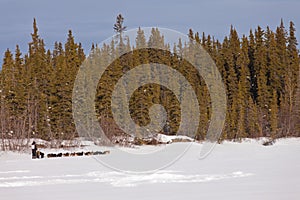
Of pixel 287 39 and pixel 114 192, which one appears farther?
pixel 287 39

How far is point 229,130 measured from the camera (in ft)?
153

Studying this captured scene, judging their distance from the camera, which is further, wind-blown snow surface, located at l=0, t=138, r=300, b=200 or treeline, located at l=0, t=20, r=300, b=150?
treeline, located at l=0, t=20, r=300, b=150

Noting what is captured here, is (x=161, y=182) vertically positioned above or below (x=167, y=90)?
below

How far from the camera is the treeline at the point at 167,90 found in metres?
38.9

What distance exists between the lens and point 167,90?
47.7 metres

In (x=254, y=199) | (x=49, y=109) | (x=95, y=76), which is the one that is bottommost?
(x=254, y=199)

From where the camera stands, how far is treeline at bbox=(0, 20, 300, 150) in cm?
3894

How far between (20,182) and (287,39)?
51.3 m

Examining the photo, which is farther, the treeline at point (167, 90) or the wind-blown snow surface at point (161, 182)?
the treeline at point (167, 90)

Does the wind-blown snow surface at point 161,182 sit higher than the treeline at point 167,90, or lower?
lower

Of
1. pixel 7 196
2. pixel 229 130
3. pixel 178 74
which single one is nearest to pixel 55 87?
pixel 178 74

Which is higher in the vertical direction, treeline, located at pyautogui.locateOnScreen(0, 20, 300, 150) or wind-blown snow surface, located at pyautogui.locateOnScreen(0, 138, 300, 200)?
treeline, located at pyautogui.locateOnScreen(0, 20, 300, 150)

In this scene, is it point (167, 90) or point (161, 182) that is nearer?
point (161, 182)

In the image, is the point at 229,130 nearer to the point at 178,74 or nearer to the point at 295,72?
the point at 178,74
